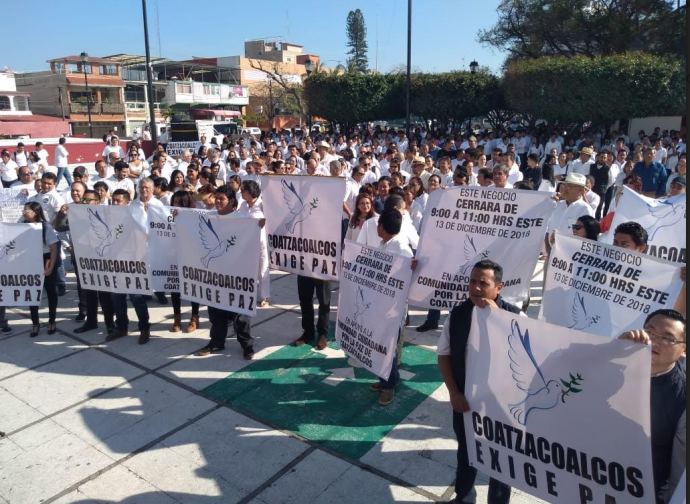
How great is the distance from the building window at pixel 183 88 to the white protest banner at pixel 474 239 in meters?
55.5

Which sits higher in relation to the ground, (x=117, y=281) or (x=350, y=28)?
(x=350, y=28)

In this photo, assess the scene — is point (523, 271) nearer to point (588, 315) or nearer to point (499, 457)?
point (588, 315)

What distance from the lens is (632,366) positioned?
2.50 meters

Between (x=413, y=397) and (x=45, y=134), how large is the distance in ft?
138

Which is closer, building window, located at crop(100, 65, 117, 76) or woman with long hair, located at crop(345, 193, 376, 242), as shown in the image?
woman with long hair, located at crop(345, 193, 376, 242)

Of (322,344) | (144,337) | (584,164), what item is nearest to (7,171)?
(144,337)

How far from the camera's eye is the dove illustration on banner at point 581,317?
13.5 ft

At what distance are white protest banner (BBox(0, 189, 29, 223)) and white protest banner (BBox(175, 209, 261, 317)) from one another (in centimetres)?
373

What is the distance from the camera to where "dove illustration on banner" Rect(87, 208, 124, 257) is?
647 cm

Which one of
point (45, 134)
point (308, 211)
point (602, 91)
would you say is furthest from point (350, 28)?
point (308, 211)

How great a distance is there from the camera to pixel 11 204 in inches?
332

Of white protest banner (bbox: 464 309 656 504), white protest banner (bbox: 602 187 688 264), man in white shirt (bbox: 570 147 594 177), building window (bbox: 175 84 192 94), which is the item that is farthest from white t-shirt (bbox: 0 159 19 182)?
building window (bbox: 175 84 192 94)

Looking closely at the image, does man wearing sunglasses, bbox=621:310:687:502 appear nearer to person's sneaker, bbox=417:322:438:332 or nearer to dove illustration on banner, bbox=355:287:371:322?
dove illustration on banner, bbox=355:287:371:322

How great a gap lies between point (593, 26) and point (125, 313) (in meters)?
26.9
